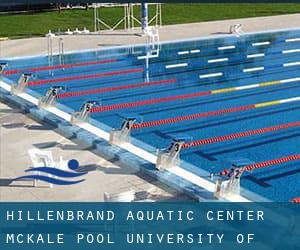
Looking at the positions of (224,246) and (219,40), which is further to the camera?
(219,40)

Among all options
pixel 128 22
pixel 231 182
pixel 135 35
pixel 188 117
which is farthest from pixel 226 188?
pixel 128 22

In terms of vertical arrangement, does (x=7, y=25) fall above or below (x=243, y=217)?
above

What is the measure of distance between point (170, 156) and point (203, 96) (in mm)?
4730

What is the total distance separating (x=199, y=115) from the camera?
455 inches

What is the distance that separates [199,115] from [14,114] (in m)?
3.72

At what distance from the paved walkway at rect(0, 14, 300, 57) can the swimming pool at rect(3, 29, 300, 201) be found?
2.75 ft

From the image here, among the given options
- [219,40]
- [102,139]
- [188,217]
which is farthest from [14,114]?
[219,40]

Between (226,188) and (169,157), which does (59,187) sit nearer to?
(169,157)

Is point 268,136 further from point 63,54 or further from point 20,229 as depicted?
point 63,54

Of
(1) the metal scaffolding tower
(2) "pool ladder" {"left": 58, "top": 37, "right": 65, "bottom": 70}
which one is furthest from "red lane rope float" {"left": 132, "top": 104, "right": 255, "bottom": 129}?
(1) the metal scaffolding tower

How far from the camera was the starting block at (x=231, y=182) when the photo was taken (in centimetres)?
737

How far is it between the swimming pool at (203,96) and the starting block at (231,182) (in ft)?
0.65

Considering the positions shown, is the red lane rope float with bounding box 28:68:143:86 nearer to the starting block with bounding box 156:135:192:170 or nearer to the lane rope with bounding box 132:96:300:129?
the lane rope with bounding box 132:96:300:129

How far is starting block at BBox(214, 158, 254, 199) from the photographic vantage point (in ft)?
24.2
